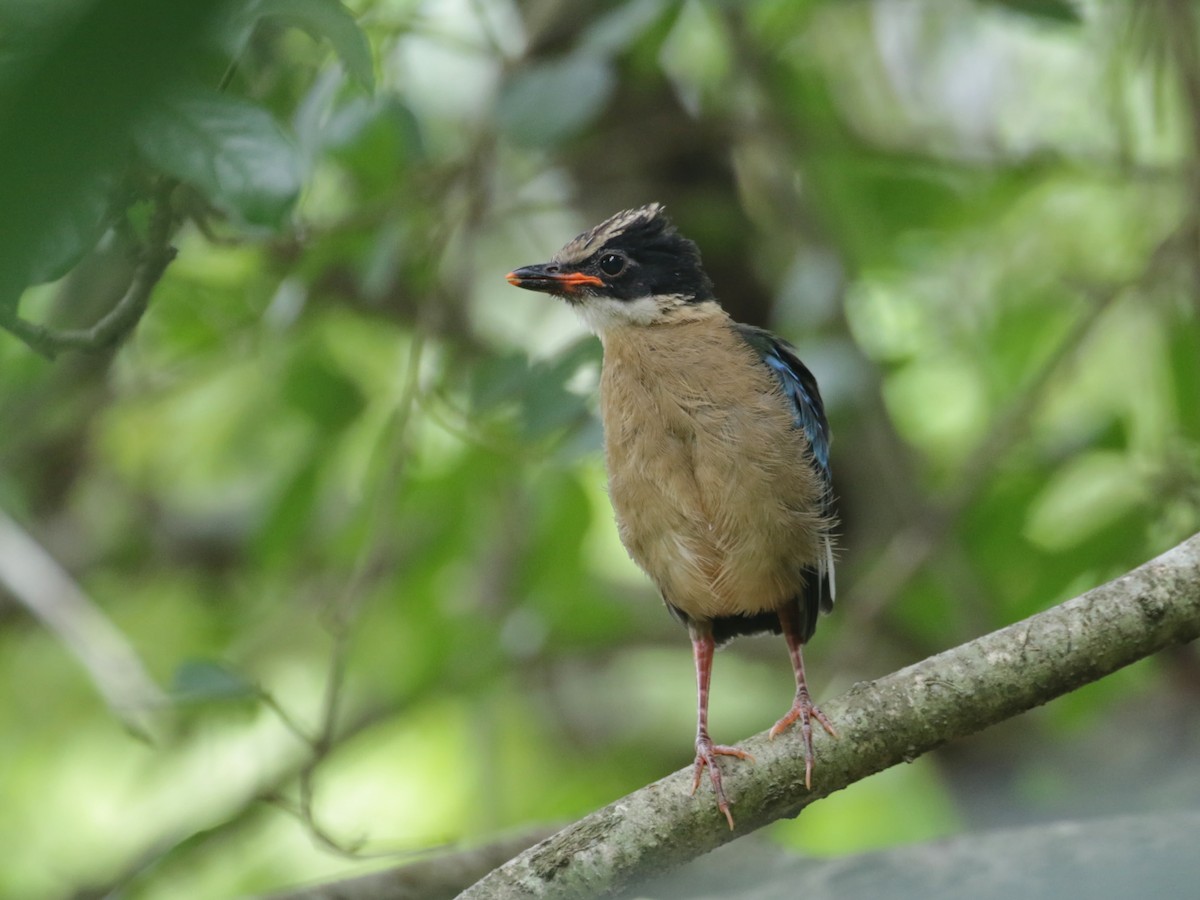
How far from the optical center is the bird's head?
4.58m

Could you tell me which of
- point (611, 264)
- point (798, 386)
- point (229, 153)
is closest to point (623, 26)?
point (611, 264)

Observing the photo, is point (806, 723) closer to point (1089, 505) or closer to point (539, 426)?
point (539, 426)

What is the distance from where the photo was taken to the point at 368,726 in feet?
21.7

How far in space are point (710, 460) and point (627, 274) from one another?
3.05 feet

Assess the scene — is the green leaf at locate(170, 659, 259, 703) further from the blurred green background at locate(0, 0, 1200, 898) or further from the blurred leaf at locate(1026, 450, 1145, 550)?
the blurred leaf at locate(1026, 450, 1145, 550)

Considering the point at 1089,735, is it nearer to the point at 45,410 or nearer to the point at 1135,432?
the point at 1135,432

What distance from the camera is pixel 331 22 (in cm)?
277

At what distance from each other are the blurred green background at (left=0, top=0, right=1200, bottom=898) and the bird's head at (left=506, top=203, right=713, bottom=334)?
20cm

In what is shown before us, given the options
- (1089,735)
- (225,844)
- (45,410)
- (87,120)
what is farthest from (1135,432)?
(87,120)

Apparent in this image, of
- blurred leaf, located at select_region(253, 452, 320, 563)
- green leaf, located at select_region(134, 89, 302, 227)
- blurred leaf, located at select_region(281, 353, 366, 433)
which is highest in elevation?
green leaf, located at select_region(134, 89, 302, 227)

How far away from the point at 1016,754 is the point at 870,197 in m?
2.80

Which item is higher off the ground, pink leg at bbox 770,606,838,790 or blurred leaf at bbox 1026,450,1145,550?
pink leg at bbox 770,606,838,790

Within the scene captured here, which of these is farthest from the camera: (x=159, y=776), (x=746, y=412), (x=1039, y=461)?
(x=159, y=776)

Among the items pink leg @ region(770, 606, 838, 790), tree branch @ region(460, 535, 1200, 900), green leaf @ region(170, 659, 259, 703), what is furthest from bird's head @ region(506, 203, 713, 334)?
tree branch @ region(460, 535, 1200, 900)
